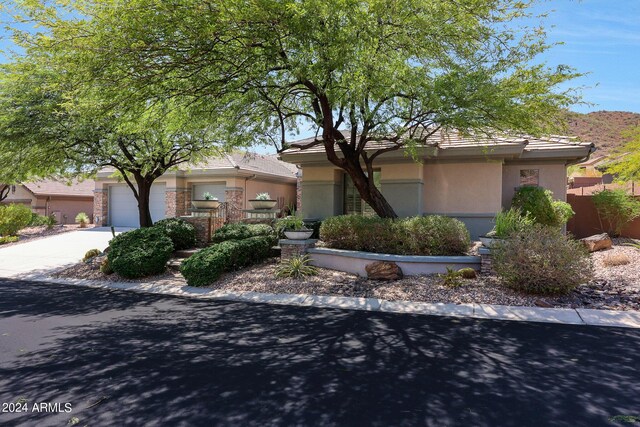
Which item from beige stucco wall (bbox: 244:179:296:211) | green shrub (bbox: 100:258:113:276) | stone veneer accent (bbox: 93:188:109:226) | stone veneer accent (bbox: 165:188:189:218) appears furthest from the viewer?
stone veneer accent (bbox: 93:188:109:226)

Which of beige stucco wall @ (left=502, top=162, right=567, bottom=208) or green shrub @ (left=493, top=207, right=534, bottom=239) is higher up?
beige stucco wall @ (left=502, top=162, right=567, bottom=208)

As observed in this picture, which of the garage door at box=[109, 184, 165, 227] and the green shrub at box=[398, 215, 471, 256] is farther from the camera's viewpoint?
the garage door at box=[109, 184, 165, 227]

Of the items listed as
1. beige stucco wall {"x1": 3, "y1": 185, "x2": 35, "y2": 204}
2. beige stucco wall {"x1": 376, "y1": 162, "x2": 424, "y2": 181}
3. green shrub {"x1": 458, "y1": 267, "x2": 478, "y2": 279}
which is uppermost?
beige stucco wall {"x1": 376, "y1": 162, "x2": 424, "y2": 181}

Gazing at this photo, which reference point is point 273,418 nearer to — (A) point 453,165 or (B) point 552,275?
(B) point 552,275

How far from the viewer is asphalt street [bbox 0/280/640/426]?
3740 millimetres

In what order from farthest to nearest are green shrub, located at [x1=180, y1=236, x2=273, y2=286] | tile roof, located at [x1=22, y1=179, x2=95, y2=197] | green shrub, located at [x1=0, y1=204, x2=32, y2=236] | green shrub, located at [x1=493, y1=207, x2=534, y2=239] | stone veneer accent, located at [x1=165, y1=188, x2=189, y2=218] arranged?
tile roof, located at [x1=22, y1=179, x2=95, y2=197] < stone veneer accent, located at [x1=165, y1=188, x2=189, y2=218] < green shrub, located at [x1=0, y1=204, x2=32, y2=236] < green shrub, located at [x1=180, y1=236, x2=273, y2=286] < green shrub, located at [x1=493, y1=207, x2=534, y2=239]

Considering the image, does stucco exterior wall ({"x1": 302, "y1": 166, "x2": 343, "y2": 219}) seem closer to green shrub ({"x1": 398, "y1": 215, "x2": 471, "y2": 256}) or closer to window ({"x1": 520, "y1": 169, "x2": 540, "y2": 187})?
green shrub ({"x1": 398, "y1": 215, "x2": 471, "y2": 256})

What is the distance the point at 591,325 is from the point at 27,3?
1140 centimetres

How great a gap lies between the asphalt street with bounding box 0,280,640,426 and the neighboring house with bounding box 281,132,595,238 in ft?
25.3

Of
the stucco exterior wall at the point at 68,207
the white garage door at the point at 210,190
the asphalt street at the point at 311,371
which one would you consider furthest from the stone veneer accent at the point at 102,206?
the asphalt street at the point at 311,371

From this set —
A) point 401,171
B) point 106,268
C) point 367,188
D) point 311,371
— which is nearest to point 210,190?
point 106,268

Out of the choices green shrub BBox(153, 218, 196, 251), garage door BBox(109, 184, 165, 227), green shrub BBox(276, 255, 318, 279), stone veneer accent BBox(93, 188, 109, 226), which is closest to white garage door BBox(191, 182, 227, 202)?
garage door BBox(109, 184, 165, 227)

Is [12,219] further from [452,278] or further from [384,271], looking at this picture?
[452,278]

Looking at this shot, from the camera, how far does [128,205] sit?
79.0 feet
